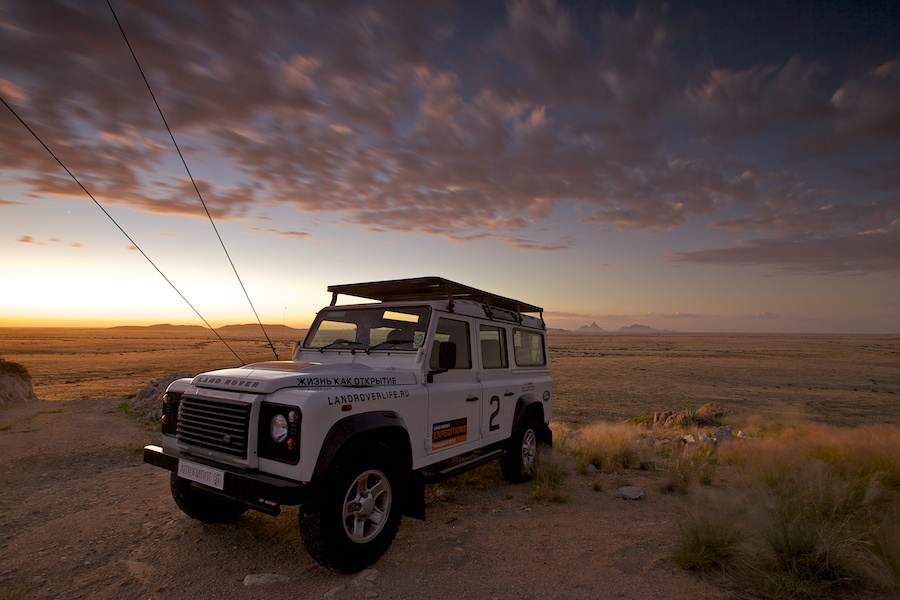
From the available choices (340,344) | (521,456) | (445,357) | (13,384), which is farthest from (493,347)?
(13,384)

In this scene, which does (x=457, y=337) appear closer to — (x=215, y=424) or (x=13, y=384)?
(x=215, y=424)

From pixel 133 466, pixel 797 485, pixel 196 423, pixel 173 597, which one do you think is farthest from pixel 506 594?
pixel 133 466

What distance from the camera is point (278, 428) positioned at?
12.5 ft

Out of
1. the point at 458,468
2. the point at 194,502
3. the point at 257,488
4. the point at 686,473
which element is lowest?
the point at 686,473

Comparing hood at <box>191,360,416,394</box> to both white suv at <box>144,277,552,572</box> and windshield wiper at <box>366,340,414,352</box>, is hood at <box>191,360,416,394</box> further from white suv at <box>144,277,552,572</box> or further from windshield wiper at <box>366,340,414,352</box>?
windshield wiper at <box>366,340,414,352</box>

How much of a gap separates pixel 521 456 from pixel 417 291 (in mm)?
2778

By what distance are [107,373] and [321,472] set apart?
84.4 feet

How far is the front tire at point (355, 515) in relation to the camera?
3771 mm

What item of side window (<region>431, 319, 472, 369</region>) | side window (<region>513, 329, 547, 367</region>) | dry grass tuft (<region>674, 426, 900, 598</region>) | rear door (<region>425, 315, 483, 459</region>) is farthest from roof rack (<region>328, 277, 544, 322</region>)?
dry grass tuft (<region>674, 426, 900, 598</region>)

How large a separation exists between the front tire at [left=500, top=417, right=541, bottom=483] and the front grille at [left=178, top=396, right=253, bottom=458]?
3874mm

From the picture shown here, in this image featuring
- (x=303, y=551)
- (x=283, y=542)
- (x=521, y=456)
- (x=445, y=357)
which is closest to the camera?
(x=303, y=551)

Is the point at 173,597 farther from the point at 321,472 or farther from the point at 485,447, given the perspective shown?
the point at 485,447

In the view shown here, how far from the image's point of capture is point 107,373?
78.2ft

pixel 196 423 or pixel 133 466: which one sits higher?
pixel 196 423
